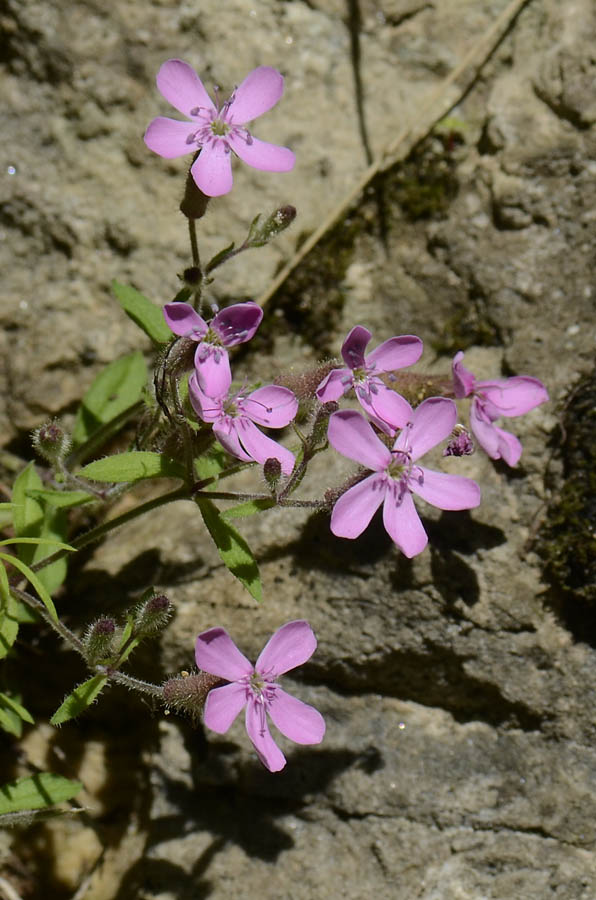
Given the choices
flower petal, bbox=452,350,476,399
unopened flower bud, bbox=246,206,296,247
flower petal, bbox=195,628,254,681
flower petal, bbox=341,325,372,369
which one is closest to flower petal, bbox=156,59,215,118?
unopened flower bud, bbox=246,206,296,247

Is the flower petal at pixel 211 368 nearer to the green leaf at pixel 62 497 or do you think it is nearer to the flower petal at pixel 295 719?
the green leaf at pixel 62 497

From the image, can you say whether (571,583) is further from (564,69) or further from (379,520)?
(564,69)

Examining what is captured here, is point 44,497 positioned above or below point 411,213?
below

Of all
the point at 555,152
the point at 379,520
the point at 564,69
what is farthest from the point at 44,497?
the point at 564,69

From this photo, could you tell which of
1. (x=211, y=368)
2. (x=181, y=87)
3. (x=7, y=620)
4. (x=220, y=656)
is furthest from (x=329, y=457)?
(x=181, y=87)

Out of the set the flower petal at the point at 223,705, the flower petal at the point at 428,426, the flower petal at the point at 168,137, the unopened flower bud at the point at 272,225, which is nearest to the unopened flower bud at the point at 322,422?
the flower petal at the point at 428,426
